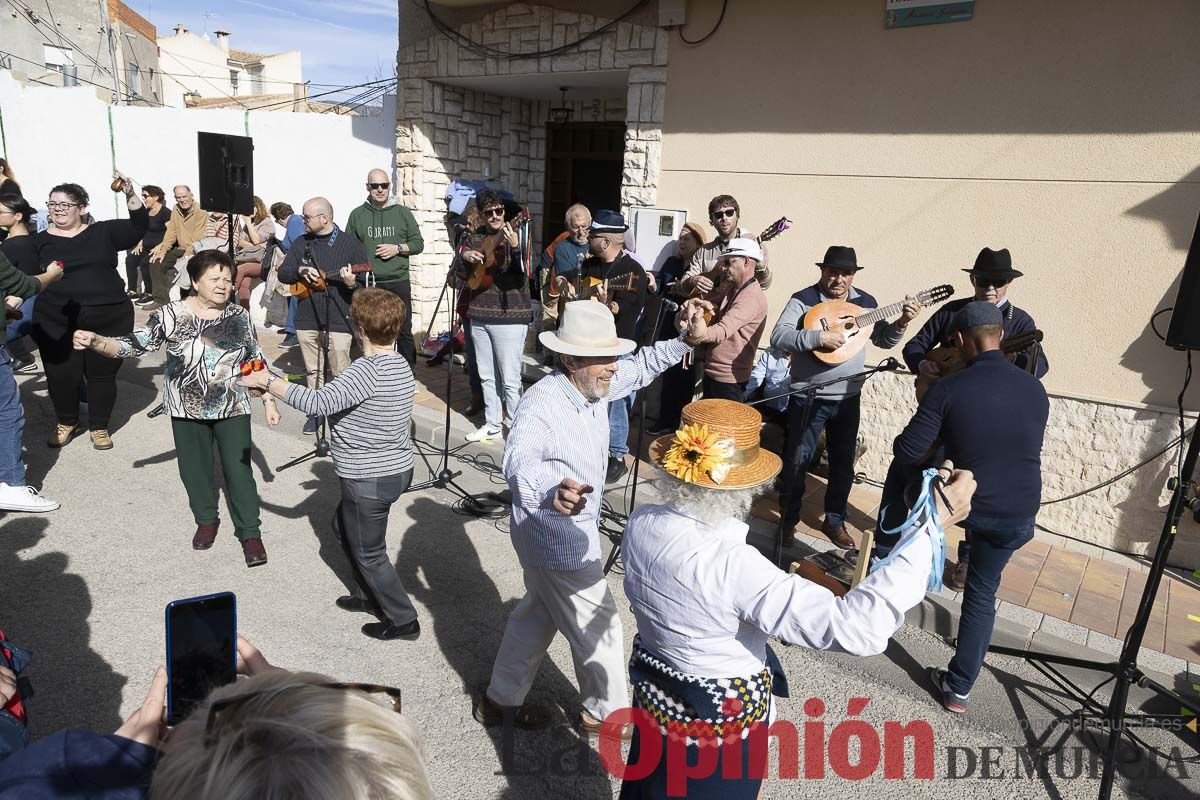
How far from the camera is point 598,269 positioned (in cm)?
591

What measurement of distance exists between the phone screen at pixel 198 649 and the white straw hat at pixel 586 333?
165 centimetres

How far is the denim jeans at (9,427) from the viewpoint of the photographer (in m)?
4.90

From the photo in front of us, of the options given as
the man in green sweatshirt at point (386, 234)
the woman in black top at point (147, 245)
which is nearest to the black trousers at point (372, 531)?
the man in green sweatshirt at point (386, 234)

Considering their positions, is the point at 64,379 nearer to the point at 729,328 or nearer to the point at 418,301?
the point at 418,301

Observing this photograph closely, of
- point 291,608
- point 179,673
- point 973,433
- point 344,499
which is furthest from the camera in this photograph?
point 291,608

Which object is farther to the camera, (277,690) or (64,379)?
(64,379)

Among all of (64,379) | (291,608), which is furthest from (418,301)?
(291,608)

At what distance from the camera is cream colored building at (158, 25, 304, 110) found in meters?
34.2

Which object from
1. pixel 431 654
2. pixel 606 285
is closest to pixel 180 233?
pixel 606 285

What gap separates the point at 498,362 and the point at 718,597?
4.61 m

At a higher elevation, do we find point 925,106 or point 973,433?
point 925,106

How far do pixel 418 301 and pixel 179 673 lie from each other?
814cm

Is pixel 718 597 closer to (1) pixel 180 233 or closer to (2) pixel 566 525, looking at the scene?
(2) pixel 566 525

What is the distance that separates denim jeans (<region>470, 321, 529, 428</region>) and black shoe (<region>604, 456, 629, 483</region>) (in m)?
1.05
